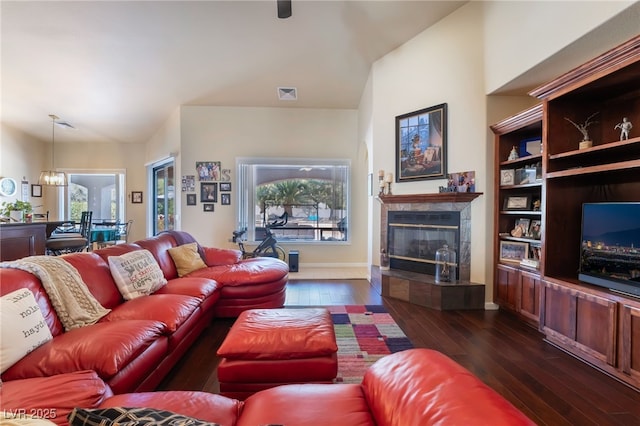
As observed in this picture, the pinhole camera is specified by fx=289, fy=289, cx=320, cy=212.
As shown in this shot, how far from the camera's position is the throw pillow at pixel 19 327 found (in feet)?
4.55

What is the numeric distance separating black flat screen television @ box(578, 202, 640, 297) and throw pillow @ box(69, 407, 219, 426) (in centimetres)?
300

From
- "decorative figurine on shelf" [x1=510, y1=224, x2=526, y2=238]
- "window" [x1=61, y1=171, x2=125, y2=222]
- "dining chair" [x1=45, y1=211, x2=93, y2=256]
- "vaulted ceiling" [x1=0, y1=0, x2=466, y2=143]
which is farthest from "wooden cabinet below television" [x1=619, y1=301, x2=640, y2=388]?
"window" [x1=61, y1=171, x2=125, y2=222]

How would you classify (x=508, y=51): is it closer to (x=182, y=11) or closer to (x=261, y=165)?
(x=182, y=11)

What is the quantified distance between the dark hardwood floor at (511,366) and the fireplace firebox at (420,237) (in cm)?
74

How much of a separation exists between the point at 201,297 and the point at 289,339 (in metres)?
1.26

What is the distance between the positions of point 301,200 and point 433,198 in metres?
3.02

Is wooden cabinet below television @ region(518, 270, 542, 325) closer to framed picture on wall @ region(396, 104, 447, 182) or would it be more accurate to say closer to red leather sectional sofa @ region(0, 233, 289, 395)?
framed picture on wall @ region(396, 104, 447, 182)

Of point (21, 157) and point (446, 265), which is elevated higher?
point (21, 157)

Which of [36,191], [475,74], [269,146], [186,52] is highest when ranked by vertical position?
[186,52]

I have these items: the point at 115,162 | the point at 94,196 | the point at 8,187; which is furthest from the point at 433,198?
the point at 8,187

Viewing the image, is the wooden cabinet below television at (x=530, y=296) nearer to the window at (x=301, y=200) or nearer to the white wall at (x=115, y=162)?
the window at (x=301, y=200)

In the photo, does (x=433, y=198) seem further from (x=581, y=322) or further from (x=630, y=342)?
(x=630, y=342)

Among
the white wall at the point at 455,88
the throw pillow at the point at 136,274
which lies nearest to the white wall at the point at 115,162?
the throw pillow at the point at 136,274

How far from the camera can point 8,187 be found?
21.2 feet
